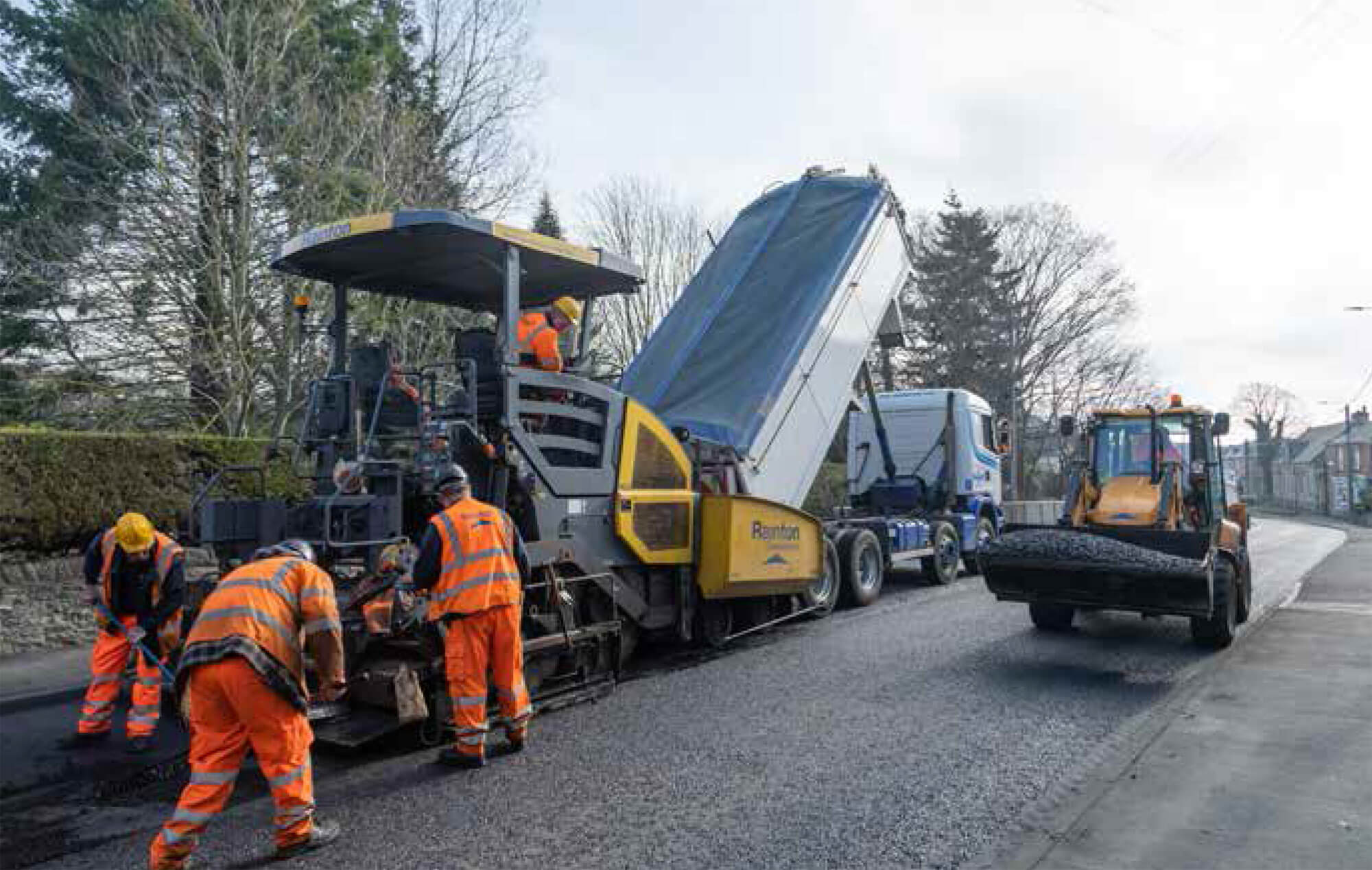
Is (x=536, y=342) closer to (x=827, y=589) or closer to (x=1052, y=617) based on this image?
(x=827, y=589)

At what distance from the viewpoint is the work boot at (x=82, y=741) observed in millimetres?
5594

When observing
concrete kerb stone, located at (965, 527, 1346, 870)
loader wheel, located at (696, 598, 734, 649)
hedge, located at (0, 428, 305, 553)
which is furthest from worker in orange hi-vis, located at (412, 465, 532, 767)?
hedge, located at (0, 428, 305, 553)

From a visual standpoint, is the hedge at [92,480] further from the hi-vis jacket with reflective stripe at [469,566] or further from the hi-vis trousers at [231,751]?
the hi-vis trousers at [231,751]

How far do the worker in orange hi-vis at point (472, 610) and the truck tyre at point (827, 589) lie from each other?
4325 mm

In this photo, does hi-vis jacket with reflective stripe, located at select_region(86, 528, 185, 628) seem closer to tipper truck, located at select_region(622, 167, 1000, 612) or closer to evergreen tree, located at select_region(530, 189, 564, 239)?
tipper truck, located at select_region(622, 167, 1000, 612)

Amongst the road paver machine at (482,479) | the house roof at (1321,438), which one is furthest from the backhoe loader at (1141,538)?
the house roof at (1321,438)

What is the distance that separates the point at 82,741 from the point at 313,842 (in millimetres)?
2843

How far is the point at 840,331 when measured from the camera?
8.97 metres

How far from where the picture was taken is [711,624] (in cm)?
766

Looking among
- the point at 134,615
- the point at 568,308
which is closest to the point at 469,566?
the point at 568,308

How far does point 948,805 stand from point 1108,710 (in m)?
2.24

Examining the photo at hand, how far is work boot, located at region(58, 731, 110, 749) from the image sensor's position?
5.59m

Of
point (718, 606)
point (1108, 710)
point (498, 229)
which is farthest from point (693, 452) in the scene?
point (1108, 710)

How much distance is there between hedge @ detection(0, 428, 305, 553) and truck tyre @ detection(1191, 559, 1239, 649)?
25.1 feet
